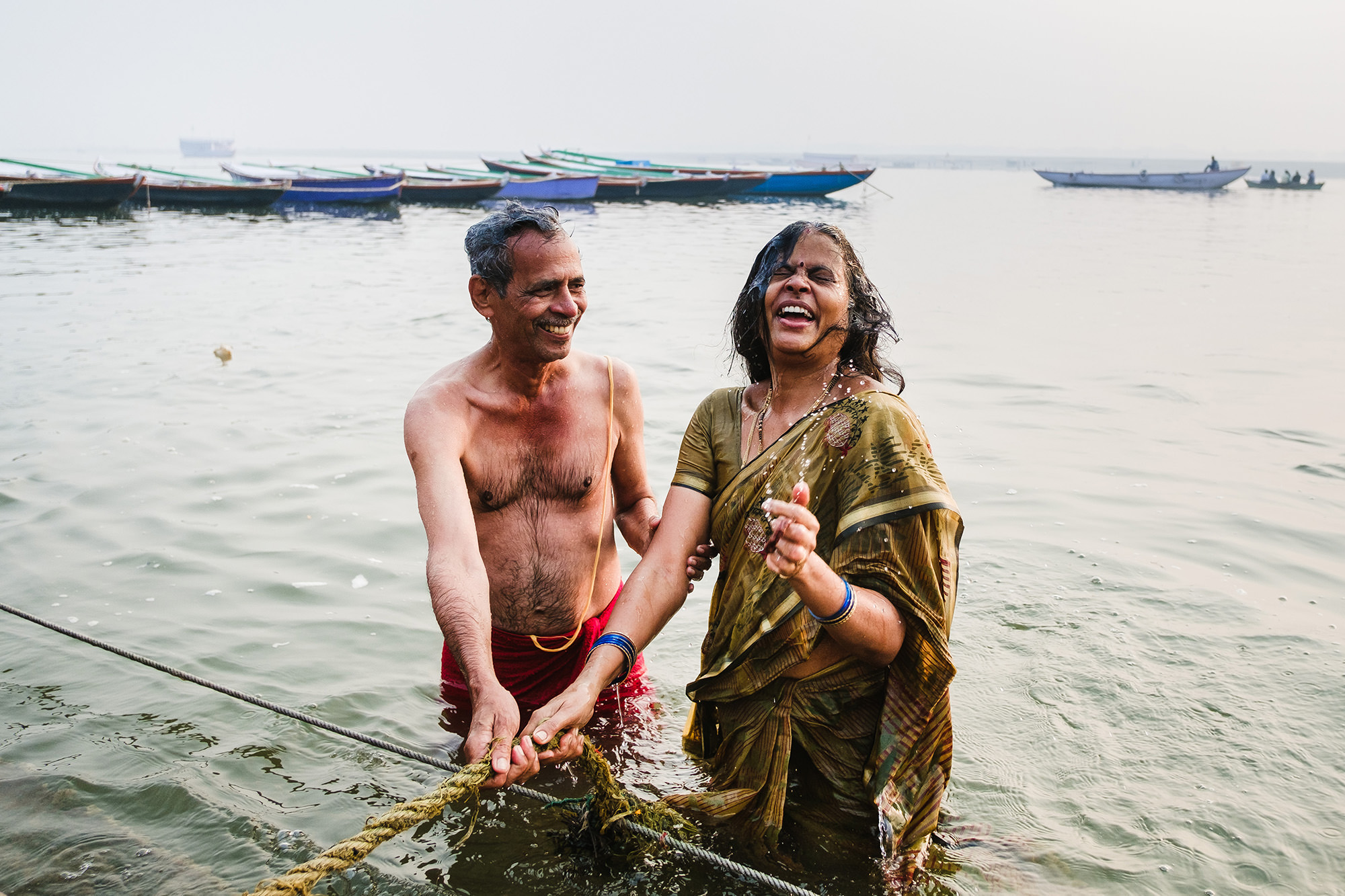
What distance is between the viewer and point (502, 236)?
320cm

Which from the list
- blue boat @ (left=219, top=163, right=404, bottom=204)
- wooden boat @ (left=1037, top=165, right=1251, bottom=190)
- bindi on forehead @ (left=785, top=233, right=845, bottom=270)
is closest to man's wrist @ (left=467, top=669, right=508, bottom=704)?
bindi on forehead @ (left=785, top=233, right=845, bottom=270)

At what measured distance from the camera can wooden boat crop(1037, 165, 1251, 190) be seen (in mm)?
54406

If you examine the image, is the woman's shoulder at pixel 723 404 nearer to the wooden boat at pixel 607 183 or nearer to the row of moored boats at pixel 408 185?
the row of moored boats at pixel 408 185

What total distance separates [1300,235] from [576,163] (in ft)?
94.4

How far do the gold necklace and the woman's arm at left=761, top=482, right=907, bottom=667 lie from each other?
1.46 ft

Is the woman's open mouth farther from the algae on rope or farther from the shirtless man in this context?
the algae on rope

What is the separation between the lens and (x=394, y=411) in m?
9.05

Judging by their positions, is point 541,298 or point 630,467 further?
point 630,467

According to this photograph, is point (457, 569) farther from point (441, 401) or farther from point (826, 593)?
point (826, 593)

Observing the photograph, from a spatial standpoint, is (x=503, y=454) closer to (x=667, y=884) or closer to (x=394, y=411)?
(x=667, y=884)

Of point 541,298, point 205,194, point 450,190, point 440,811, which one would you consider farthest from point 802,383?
point 450,190

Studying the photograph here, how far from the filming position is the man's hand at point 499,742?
8.44 feet

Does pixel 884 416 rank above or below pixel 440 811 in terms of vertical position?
above

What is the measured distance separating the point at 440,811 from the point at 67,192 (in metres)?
31.0
